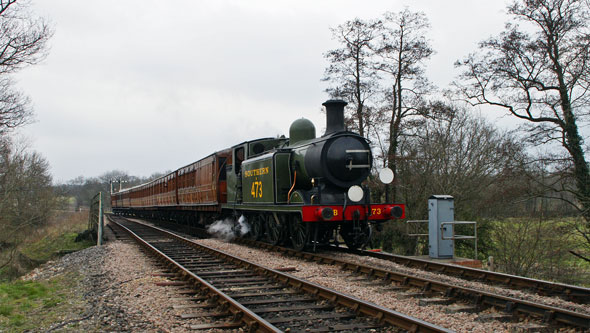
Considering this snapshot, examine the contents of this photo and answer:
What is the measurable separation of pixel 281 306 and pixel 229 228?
10984mm

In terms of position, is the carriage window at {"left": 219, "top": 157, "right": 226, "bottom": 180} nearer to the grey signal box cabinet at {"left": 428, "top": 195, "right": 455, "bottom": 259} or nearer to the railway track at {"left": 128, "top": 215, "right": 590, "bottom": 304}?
the railway track at {"left": 128, "top": 215, "right": 590, "bottom": 304}

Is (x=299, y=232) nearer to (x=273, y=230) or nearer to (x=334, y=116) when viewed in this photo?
(x=273, y=230)

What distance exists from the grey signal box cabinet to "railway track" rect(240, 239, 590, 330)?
2.56m

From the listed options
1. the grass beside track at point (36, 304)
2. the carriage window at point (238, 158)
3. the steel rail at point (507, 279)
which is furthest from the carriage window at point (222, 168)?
the steel rail at point (507, 279)

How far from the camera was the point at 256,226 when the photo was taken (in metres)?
14.2

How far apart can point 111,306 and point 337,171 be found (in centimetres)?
566

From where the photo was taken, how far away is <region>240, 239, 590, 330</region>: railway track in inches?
199

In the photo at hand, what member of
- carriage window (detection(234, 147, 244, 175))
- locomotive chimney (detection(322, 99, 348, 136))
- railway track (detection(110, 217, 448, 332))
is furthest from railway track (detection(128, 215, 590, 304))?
carriage window (detection(234, 147, 244, 175))

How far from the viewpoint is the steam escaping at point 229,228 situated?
1520 cm

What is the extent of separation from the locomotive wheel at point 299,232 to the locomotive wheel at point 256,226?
1881 millimetres

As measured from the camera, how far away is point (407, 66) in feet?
65.8

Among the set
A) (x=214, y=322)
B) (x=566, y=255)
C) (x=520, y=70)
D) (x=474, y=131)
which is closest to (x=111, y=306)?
(x=214, y=322)

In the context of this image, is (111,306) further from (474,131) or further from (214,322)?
(474,131)

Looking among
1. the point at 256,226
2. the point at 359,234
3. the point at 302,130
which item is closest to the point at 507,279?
the point at 359,234
